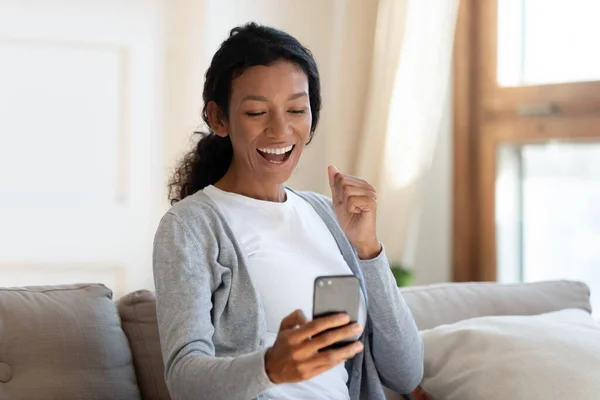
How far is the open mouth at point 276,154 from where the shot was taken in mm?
1683

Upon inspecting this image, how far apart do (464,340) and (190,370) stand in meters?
0.66

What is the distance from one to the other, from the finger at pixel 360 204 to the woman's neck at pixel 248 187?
0.49ft

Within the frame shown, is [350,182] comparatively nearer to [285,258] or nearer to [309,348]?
[285,258]

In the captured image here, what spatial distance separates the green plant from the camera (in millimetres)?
3160

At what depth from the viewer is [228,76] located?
1689mm

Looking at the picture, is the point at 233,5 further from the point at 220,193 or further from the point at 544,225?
the point at 220,193

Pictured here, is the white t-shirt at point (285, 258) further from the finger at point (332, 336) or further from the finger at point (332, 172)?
the finger at point (332, 336)

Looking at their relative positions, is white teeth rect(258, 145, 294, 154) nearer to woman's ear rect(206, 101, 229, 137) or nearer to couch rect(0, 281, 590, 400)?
woman's ear rect(206, 101, 229, 137)

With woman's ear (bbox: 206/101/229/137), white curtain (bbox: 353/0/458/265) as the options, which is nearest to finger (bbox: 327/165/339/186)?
woman's ear (bbox: 206/101/229/137)

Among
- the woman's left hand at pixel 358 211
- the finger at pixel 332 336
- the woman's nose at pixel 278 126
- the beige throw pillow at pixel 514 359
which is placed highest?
the woman's nose at pixel 278 126

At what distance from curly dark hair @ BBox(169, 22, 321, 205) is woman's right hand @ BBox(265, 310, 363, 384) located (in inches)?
21.7

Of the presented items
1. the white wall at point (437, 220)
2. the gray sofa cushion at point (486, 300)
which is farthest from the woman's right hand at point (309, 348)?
the white wall at point (437, 220)

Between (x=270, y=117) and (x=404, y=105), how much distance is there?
148 cm

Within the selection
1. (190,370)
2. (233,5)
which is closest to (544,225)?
(233,5)
